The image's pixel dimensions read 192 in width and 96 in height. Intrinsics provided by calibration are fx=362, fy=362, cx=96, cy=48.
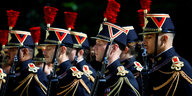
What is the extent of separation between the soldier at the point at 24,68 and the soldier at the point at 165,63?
234 centimetres

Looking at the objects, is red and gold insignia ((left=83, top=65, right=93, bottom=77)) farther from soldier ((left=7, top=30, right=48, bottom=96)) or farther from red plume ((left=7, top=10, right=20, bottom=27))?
red plume ((left=7, top=10, right=20, bottom=27))

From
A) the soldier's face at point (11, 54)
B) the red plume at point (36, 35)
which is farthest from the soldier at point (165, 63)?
the red plume at point (36, 35)

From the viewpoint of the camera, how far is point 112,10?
6562mm

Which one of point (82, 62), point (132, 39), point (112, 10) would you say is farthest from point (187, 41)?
point (112, 10)

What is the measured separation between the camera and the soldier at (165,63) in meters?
5.44

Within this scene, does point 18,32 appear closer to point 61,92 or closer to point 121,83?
point 61,92

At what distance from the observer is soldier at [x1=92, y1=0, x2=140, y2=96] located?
232 inches

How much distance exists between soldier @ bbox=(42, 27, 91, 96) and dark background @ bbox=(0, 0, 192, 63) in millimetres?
2537

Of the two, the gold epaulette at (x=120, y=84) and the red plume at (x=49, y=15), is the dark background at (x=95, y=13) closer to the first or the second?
the red plume at (x=49, y=15)

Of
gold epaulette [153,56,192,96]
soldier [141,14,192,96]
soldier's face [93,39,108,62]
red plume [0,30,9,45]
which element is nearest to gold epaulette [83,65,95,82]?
soldier's face [93,39,108,62]

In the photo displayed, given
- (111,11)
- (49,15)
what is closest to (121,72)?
(111,11)

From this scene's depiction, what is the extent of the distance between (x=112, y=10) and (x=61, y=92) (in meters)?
1.82

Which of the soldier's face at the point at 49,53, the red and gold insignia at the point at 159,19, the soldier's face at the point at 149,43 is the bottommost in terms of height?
the soldier's face at the point at 49,53

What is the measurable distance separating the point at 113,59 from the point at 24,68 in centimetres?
216
